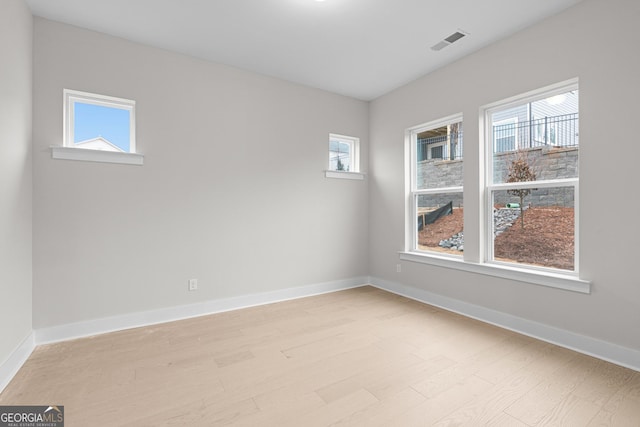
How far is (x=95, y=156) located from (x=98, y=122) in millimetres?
380

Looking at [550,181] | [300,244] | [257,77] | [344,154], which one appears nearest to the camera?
[550,181]

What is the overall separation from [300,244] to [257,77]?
221 cm

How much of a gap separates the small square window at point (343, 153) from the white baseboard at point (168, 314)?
68.4 inches

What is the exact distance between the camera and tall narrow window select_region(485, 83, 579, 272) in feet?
8.27

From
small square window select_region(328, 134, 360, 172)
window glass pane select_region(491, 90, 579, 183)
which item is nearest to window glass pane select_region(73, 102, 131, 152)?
small square window select_region(328, 134, 360, 172)

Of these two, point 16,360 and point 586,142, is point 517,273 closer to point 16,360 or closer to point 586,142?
point 586,142

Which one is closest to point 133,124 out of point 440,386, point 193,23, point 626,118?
point 193,23

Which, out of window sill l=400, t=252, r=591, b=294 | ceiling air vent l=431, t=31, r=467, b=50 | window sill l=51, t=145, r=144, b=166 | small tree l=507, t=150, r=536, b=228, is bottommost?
window sill l=400, t=252, r=591, b=294

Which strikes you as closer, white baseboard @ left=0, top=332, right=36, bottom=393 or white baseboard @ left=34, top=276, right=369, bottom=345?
white baseboard @ left=0, top=332, right=36, bottom=393

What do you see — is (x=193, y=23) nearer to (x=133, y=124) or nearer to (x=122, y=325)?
(x=133, y=124)

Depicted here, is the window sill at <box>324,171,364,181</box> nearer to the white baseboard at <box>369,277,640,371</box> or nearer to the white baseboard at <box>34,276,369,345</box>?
the white baseboard at <box>34,276,369,345</box>

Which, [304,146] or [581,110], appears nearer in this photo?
[581,110]

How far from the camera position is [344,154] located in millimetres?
4453

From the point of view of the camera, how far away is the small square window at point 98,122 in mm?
2670
